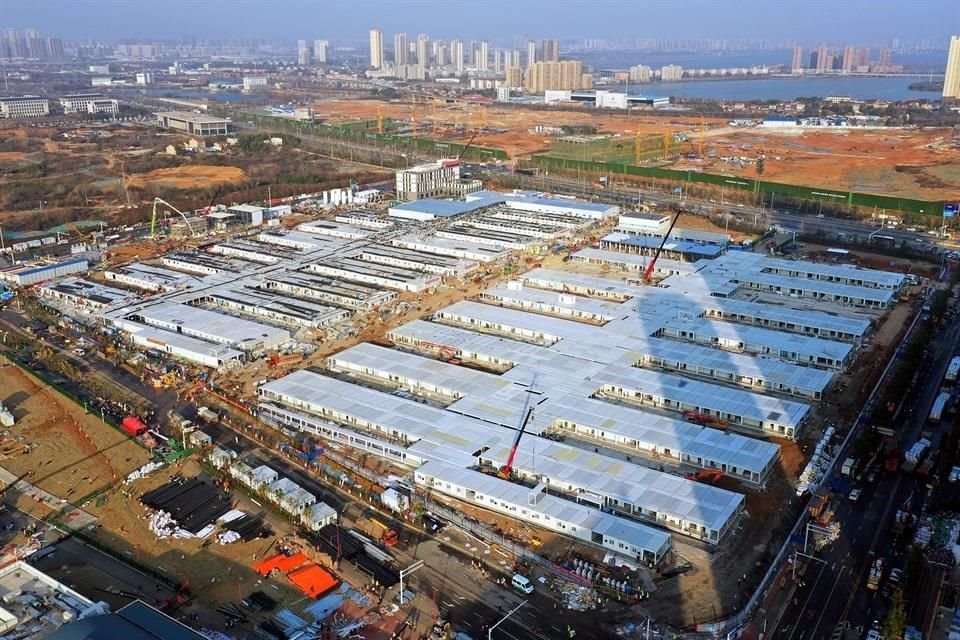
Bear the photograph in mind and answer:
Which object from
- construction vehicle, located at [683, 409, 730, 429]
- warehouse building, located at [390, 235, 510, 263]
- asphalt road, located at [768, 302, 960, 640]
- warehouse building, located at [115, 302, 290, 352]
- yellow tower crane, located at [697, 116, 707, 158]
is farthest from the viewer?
yellow tower crane, located at [697, 116, 707, 158]

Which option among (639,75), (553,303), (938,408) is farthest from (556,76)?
(938,408)

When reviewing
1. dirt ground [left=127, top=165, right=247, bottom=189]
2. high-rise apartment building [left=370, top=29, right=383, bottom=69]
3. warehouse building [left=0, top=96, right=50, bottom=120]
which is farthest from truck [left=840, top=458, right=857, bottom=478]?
high-rise apartment building [left=370, top=29, right=383, bottom=69]

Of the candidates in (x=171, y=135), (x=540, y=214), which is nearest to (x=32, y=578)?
(x=540, y=214)

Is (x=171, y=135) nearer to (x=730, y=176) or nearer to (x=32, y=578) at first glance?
(x=730, y=176)

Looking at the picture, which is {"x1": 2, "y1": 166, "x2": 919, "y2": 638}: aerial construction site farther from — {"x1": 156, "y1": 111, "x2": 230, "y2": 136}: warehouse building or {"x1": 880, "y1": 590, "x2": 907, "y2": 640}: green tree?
{"x1": 156, "y1": 111, "x2": 230, "y2": 136}: warehouse building

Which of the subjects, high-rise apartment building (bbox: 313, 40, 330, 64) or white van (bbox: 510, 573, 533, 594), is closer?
→ white van (bbox: 510, 573, 533, 594)

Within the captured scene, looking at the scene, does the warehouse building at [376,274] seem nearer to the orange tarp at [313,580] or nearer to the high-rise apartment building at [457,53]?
the orange tarp at [313,580]
